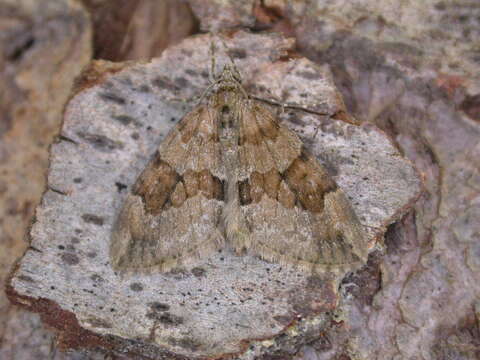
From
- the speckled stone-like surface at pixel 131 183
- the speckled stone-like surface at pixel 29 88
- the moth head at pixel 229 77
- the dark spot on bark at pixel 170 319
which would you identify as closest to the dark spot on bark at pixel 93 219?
the speckled stone-like surface at pixel 131 183

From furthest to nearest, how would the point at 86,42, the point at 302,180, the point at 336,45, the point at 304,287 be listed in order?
the point at 86,42
the point at 336,45
the point at 302,180
the point at 304,287

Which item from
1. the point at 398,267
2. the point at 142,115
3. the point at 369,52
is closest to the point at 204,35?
the point at 142,115

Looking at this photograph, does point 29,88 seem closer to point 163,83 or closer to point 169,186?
point 163,83

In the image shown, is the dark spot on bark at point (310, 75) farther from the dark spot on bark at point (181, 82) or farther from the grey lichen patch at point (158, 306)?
the grey lichen patch at point (158, 306)

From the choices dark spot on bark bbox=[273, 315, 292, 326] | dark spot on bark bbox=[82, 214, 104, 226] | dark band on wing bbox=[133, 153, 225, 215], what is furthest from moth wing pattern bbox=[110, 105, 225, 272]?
dark spot on bark bbox=[273, 315, 292, 326]

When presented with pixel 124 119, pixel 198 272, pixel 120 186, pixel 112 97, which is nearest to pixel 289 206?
pixel 198 272

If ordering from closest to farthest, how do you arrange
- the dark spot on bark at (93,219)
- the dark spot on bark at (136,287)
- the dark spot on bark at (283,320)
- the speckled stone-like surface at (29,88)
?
the dark spot on bark at (283,320), the dark spot on bark at (136,287), the dark spot on bark at (93,219), the speckled stone-like surface at (29,88)

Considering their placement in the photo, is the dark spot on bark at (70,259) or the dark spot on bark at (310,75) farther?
the dark spot on bark at (310,75)

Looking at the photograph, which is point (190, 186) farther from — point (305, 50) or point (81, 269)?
point (305, 50)
